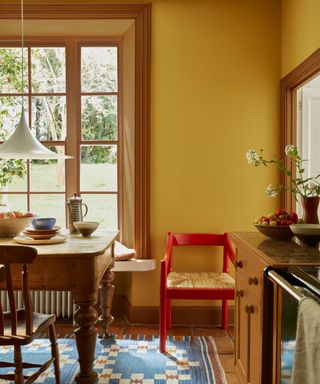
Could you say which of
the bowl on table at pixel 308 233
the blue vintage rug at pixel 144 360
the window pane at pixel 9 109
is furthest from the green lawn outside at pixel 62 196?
the bowl on table at pixel 308 233

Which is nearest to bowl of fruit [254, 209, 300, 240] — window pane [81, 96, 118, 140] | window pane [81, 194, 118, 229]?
window pane [81, 194, 118, 229]

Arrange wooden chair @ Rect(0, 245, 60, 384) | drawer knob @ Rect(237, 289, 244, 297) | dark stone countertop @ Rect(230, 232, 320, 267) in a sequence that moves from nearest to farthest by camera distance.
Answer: dark stone countertop @ Rect(230, 232, 320, 267)
wooden chair @ Rect(0, 245, 60, 384)
drawer knob @ Rect(237, 289, 244, 297)

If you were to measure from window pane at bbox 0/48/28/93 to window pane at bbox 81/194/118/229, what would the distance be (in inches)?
47.3

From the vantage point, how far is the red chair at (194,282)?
331 cm

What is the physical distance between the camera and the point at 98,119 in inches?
168

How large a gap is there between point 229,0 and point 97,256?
2664 millimetres

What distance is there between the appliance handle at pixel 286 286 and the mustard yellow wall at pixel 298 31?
198cm

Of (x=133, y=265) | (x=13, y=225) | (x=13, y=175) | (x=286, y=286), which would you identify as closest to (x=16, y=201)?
(x=13, y=175)

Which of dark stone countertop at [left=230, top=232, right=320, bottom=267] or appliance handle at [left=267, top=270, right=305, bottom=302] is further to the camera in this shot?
dark stone countertop at [left=230, top=232, right=320, bottom=267]

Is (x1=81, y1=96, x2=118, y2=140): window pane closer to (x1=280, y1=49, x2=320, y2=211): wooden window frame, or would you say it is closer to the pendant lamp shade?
the pendant lamp shade

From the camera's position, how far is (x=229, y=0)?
13.0 ft

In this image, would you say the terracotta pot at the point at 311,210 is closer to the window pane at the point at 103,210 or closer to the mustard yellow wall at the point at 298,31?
the mustard yellow wall at the point at 298,31

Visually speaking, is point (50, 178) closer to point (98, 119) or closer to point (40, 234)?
point (98, 119)

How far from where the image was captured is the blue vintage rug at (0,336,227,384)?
2.90 m
